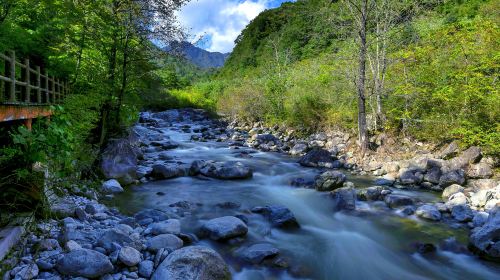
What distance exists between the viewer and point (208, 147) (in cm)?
1858

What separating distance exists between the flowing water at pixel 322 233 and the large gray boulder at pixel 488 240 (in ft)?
0.66

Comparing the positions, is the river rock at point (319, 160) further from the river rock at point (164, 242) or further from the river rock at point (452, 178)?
the river rock at point (164, 242)

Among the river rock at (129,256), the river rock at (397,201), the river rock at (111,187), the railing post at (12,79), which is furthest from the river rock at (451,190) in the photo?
the railing post at (12,79)

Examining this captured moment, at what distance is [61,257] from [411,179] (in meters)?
9.80

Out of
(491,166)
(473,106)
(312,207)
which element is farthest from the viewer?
(473,106)

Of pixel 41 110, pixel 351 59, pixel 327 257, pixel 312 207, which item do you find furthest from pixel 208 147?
pixel 327 257

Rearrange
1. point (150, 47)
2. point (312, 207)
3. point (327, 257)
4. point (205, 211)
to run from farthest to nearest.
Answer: point (150, 47) < point (312, 207) < point (205, 211) < point (327, 257)

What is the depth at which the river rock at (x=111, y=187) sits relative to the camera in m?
9.09

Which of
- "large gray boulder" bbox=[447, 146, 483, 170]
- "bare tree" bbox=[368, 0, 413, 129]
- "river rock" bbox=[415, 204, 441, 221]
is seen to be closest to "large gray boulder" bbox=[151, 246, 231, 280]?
"river rock" bbox=[415, 204, 441, 221]

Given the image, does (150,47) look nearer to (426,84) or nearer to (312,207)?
(312,207)

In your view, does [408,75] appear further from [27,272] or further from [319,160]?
[27,272]

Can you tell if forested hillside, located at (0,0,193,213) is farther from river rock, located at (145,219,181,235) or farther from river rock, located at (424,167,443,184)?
river rock, located at (424,167,443,184)

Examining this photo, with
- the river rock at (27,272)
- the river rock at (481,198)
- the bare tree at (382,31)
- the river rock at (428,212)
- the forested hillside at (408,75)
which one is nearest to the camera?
the river rock at (27,272)

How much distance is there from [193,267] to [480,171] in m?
9.68
